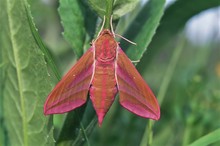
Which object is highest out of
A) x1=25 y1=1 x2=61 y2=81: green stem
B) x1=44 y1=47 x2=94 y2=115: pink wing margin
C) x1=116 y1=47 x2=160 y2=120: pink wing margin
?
x1=25 y1=1 x2=61 y2=81: green stem

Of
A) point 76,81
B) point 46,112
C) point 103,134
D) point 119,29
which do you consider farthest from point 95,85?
point 103,134

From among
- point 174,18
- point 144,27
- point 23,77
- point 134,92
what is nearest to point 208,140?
point 134,92

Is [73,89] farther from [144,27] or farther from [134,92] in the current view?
[144,27]

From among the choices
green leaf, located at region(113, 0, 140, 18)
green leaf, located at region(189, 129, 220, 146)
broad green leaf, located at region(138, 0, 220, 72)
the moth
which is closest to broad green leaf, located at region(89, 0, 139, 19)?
green leaf, located at region(113, 0, 140, 18)

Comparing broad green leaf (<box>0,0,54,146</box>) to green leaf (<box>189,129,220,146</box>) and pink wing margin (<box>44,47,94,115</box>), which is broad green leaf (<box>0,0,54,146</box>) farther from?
green leaf (<box>189,129,220,146</box>)

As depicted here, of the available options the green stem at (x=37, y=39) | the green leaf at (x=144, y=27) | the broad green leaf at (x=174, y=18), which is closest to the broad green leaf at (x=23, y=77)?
the green stem at (x=37, y=39)

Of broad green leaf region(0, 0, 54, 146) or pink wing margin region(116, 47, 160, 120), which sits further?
pink wing margin region(116, 47, 160, 120)

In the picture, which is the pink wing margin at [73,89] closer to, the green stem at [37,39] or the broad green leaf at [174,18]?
the green stem at [37,39]
